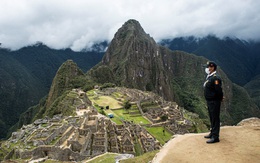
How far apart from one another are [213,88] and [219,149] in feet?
7.73

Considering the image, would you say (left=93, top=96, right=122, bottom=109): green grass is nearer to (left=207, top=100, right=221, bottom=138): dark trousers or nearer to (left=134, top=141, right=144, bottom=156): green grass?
(left=134, top=141, right=144, bottom=156): green grass

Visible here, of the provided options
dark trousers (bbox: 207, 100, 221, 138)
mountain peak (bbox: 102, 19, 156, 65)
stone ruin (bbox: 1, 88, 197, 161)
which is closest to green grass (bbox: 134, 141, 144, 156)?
stone ruin (bbox: 1, 88, 197, 161)

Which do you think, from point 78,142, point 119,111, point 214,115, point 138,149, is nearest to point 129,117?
point 119,111

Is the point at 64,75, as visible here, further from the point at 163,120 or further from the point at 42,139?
the point at 42,139

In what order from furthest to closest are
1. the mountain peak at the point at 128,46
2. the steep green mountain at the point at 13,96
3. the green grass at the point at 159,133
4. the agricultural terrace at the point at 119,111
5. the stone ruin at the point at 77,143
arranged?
1. the mountain peak at the point at 128,46
2. the steep green mountain at the point at 13,96
3. the agricultural terrace at the point at 119,111
4. the green grass at the point at 159,133
5. the stone ruin at the point at 77,143

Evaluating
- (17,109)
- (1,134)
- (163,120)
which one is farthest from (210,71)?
(17,109)

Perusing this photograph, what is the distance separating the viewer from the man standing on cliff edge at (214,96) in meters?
9.76

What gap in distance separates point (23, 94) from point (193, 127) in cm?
16506

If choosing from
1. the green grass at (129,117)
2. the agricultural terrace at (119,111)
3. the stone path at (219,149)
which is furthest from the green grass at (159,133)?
the stone path at (219,149)

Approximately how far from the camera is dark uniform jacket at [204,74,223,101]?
9711 millimetres

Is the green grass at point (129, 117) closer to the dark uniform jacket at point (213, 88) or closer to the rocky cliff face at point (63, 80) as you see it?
the dark uniform jacket at point (213, 88)

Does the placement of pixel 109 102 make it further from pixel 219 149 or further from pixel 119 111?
pixel 219 149

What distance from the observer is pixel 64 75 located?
110m

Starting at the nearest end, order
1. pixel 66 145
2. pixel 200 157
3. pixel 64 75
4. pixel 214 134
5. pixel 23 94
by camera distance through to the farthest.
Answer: pixel 200 157
pixel 214 134
pixel 66 145
pixel 64 75
pixel 23 94
